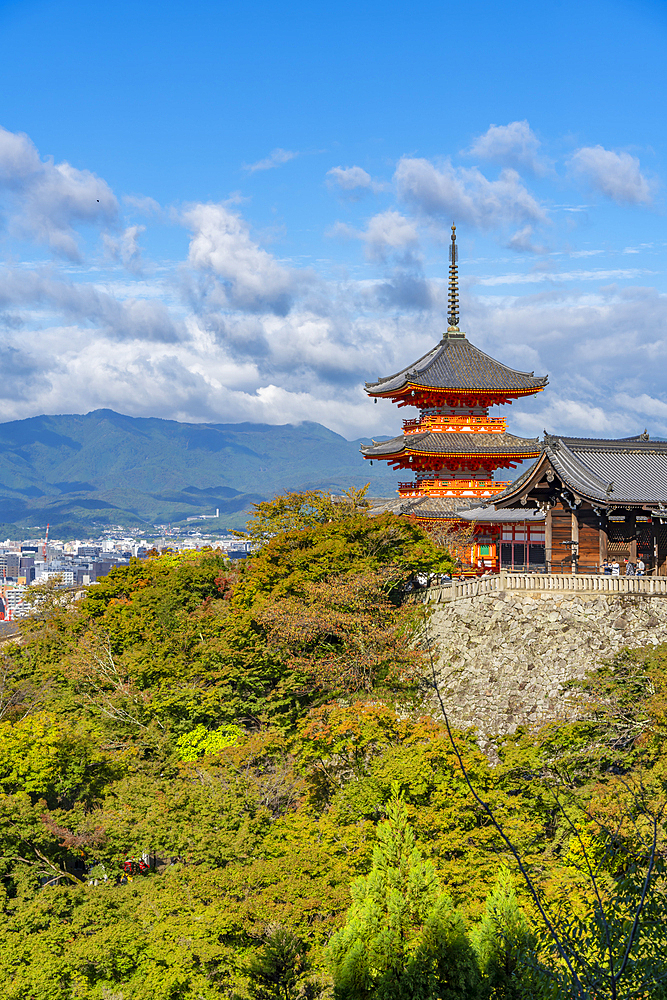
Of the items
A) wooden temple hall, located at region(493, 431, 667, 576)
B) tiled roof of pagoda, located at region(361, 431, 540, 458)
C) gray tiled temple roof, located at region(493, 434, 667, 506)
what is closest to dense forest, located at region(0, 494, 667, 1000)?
wooden temple hall, located at region(493, 431, 667, 576)

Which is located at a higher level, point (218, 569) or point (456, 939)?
point (218, 569)

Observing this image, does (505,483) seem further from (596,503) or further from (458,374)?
(596,503)

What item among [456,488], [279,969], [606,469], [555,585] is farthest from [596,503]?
[279,969]

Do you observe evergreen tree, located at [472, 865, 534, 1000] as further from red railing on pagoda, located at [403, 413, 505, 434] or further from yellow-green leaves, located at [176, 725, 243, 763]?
red railing on pagoda, located at [403, 413, 505, 434]

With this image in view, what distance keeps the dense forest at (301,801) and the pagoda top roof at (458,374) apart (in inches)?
579

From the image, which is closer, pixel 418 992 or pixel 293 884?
pixel 418 992

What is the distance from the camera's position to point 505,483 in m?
46.5

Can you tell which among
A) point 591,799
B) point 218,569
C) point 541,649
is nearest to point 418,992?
point 591,799

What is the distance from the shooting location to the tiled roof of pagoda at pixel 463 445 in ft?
146

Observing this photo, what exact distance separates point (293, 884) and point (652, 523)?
763 inches

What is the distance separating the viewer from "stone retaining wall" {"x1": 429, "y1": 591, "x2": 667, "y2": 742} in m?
29.1

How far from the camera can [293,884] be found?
2139 cm

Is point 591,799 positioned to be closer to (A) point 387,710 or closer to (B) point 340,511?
(A) point 387,710

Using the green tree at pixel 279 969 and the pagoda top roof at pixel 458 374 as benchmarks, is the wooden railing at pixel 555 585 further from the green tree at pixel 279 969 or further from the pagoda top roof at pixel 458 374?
the pagoda top roof at pixel 458 374
